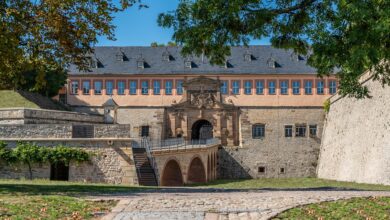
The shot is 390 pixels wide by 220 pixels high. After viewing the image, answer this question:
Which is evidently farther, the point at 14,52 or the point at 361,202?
the point at 14,52

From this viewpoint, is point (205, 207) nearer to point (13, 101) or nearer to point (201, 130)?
point (13, 101)

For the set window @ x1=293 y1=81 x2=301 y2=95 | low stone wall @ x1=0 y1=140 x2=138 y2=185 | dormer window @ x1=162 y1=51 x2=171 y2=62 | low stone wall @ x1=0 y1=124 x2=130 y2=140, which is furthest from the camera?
dormer window @ x1=162 y1=51 x2=171 y2=62

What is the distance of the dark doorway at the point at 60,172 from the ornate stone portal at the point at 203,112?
73.9ft

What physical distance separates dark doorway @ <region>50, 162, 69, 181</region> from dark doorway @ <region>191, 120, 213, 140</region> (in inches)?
957

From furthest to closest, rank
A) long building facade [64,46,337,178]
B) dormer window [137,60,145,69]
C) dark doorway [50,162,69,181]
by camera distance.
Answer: dormer window [137,60,145,69]
long building facade [64,46,337,178]
dark doorway [50,162,69,181]

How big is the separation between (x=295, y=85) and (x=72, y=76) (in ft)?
65.2

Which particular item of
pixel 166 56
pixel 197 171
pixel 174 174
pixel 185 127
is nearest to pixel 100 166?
pixel 174 174

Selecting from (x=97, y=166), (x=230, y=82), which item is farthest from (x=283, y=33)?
(x=230, y=82)

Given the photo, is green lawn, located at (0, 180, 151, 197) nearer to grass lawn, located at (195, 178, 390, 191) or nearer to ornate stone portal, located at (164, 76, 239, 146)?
grass lawn, located at (195, 178, 390, 191)

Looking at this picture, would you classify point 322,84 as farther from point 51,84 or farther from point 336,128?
point 51,84

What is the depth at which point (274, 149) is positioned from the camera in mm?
50156

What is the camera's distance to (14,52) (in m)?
16.9

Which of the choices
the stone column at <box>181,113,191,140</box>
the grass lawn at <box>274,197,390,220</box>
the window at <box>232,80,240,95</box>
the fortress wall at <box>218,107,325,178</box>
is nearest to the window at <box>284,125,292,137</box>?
the fortress wall at <box>218,107,325,178</box>

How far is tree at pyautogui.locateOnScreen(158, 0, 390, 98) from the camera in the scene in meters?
11.6
